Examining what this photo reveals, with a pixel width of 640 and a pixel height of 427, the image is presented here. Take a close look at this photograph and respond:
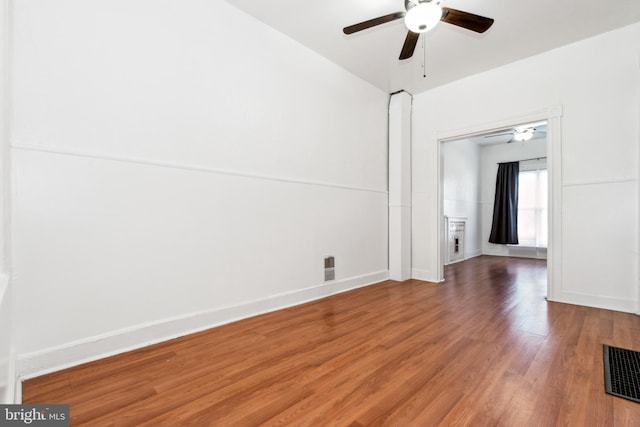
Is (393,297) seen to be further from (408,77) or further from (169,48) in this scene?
(169,48)

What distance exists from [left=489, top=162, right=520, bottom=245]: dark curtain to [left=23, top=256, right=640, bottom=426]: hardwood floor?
15.1 ft

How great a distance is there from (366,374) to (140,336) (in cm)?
158

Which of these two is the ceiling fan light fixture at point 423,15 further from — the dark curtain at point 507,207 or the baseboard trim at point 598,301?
the dark curtain at point 507,207

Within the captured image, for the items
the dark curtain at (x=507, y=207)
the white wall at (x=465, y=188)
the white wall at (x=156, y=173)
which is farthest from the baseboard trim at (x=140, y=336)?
the dark curtain at (x=507, y=207)

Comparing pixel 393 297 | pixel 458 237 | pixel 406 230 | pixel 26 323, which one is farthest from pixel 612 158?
pixel 26 323

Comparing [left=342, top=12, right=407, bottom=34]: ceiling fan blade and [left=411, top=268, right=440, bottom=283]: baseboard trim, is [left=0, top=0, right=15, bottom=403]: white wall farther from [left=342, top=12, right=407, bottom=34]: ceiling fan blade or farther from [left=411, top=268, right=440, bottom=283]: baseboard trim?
[left=411, top=268, right=440, bottom=283]: baseboard trim

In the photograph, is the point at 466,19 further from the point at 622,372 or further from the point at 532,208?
the point at 532,208

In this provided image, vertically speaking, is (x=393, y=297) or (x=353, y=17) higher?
(x=353, y=17)

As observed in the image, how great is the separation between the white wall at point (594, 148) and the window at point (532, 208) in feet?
13.8

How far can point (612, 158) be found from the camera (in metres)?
2.98

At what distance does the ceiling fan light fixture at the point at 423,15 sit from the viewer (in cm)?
201

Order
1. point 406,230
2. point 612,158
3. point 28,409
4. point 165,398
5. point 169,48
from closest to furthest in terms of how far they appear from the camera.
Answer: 1. point 28,409
2. point 165,398
3. point 169,48
4. point 612,158
5. point 406,230

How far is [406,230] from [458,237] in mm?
2708

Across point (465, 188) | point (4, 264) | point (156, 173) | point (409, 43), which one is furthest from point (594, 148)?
point (4, 264)
